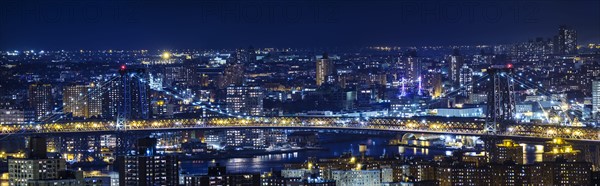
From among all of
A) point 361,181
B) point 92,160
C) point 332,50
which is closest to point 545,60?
point 332,50

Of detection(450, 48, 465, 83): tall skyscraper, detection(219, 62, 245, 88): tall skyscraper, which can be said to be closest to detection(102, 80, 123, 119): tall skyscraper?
detection(219, 62, 245, 88): tall skyscraper

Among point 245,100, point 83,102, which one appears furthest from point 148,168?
point 245,100

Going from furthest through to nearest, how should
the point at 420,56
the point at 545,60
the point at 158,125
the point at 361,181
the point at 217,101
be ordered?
the point at 420,56, the point at 545,60, the point at 217,101, the point at 158,125, the point at 361,181

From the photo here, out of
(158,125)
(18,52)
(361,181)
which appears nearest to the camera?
(361,181)

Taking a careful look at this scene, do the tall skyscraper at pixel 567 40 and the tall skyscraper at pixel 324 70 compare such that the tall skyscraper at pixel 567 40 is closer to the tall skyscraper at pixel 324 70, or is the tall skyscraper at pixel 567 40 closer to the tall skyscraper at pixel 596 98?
the tall skyscraper at pixel 324 70

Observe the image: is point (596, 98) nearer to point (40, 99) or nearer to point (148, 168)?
point (40, 99)

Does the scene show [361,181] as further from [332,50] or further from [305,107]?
[332,50]

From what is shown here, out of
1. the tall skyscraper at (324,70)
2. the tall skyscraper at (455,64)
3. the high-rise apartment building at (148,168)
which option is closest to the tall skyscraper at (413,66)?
the tall skyscraper at (455,64)
